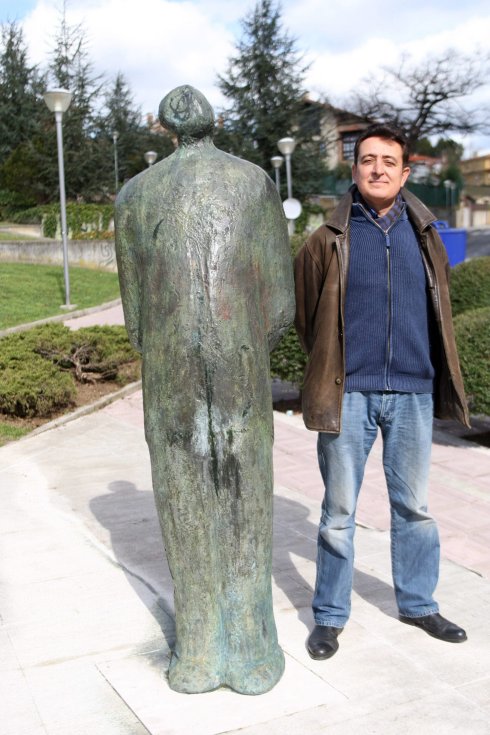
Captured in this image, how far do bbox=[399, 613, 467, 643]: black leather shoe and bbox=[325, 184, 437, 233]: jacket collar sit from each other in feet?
5.27

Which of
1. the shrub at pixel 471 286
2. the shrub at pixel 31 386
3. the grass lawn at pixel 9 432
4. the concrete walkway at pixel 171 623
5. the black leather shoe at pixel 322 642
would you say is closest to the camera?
the concrete walkway at pixel 171 623

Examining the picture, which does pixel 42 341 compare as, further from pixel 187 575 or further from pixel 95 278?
pixel 95 278

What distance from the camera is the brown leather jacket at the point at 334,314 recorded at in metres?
3.36

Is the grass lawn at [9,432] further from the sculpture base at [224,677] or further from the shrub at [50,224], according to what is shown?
the shrub at [50,224]

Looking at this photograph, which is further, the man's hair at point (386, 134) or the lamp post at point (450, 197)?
the lamp post at point (450, 197)

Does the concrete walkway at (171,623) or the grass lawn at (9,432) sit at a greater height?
the concrete walkway at (171,623)

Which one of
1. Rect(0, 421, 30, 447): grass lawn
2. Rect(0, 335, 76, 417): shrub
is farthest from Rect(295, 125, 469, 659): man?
Rect(0, 335, 76, 417): shrub

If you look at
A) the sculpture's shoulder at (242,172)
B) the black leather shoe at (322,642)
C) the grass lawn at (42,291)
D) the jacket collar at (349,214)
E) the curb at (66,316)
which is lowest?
the black leather shoe at (322,642)

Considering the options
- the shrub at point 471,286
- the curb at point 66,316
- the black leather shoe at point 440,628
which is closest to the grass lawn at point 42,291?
the curb at point 66,316

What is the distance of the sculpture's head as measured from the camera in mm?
2904

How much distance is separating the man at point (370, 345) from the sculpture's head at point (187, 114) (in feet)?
2.38

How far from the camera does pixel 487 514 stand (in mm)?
A: 5352

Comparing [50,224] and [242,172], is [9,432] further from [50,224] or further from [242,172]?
[50,224]

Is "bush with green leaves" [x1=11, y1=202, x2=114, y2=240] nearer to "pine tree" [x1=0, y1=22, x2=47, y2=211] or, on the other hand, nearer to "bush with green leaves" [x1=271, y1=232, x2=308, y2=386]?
"pine tree" [x1=0, y1=22, x2=47, y2=211]
